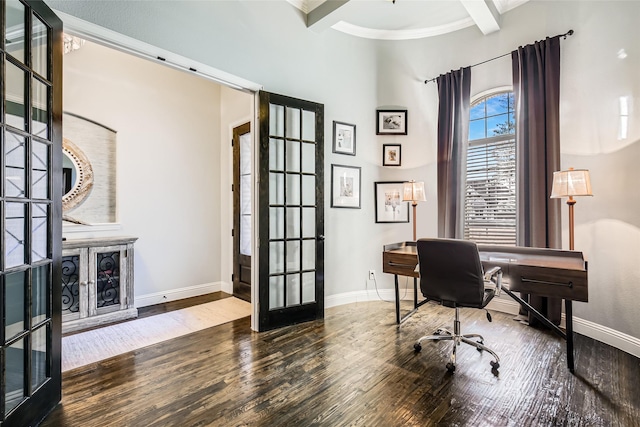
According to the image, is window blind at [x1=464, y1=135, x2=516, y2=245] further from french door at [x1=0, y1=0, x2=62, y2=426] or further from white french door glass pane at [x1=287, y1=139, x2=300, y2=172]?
french door at [x1=0, y1=0, x2=62, y2=426]

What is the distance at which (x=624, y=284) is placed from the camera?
8.64ft

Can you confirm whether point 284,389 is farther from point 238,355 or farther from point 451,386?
point 451,386

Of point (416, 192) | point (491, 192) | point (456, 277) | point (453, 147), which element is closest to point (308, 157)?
point (416, 192)

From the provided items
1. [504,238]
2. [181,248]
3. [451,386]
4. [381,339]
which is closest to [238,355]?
[381,339]

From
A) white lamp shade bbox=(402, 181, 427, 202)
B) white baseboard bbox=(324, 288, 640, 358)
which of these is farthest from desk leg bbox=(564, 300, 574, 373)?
white lamp shade bbox=(402, 181, 427, 202)

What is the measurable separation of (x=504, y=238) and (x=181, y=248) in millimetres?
4095

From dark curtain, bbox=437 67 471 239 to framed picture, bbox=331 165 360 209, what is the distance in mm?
1045

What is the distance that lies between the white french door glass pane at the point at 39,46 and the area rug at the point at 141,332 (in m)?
2.10

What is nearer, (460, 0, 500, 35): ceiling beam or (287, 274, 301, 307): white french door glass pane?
(460, 0, 500, 35): ceiling beam

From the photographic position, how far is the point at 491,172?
3.62 m

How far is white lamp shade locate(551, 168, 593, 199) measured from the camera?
248 cm

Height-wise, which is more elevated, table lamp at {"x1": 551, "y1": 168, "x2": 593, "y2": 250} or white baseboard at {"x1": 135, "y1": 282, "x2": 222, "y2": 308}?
table lamp at {"x1": 551, "y1": 168, "x2": 593, "y2": 250}

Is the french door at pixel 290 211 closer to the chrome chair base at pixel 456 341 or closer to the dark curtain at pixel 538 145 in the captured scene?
the chrome chair base at pixel 456 341

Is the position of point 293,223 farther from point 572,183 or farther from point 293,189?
point 572,183
